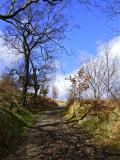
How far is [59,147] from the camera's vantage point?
15102 millimetres

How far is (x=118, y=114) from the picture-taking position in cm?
1845

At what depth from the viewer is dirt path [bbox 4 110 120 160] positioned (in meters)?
13.6

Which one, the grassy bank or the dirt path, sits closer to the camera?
the dirt path

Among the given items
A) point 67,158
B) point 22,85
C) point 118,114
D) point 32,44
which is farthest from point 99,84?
point 67,158

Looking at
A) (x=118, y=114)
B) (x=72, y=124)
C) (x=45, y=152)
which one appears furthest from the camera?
(x=72, y=124)

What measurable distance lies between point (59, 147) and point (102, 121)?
4.64 metres

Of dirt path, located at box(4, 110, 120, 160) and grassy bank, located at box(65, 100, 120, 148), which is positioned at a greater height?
grassy bank, located at box(65, 100, 120, 148)

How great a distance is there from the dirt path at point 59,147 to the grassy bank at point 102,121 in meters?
0.56

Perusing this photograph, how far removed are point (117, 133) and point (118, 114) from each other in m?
2.24

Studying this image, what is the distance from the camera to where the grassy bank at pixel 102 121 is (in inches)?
642

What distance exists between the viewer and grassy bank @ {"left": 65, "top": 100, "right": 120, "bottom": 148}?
16.3 metres

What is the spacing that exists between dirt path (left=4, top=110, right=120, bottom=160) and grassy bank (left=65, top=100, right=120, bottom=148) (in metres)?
0.56

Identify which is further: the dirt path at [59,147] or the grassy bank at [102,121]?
the grassy bank at [102,121]

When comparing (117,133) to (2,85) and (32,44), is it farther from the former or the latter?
(32,44)
